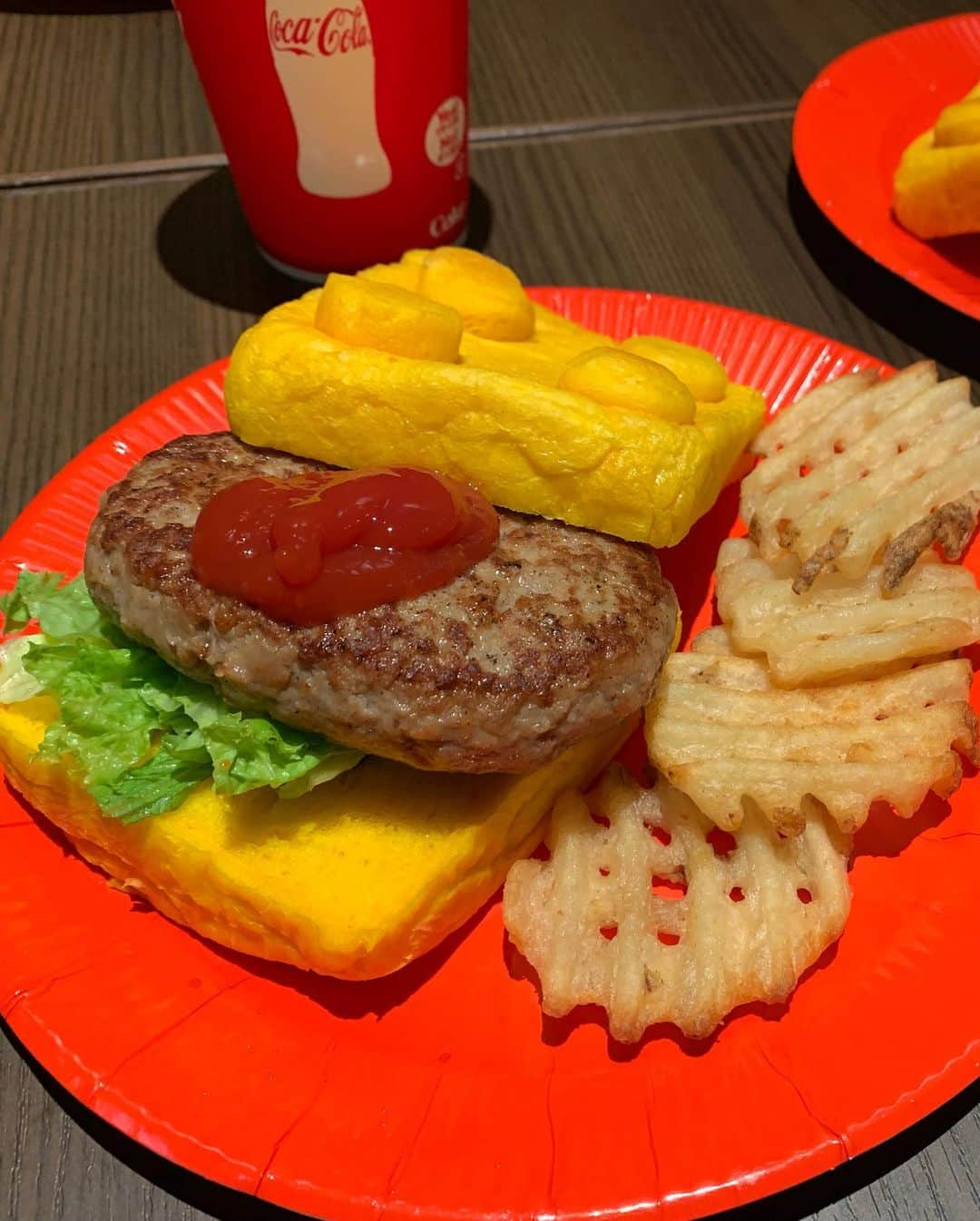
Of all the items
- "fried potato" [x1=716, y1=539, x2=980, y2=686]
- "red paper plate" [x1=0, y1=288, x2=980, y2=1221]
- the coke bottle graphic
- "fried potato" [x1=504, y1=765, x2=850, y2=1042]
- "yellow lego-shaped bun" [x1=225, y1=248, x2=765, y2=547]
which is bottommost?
"red paper plate" [x1=0, y1=288, x2=980, y2=1221]

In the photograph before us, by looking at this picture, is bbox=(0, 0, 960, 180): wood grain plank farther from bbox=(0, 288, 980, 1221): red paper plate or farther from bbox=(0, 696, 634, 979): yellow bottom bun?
bbox=(0, 288, 980, 1221): red paper plate

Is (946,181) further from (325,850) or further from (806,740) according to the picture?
(325,850)

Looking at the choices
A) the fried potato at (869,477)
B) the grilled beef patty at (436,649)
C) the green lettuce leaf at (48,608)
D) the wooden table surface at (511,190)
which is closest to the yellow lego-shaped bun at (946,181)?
the wooden table surface at (511,190)

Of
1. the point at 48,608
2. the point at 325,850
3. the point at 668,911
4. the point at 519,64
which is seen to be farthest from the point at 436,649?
the point at 519,64

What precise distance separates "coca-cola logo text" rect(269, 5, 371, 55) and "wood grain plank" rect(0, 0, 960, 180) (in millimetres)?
1682

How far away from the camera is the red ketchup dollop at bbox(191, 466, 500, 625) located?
5.00 ft

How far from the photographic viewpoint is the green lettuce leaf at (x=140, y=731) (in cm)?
162

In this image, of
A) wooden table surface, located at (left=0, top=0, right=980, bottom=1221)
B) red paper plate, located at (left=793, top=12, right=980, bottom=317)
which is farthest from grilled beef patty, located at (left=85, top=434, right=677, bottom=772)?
red paper plate, located at (left=793, top=12, right=980, bottom=317)

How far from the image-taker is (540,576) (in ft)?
5.49

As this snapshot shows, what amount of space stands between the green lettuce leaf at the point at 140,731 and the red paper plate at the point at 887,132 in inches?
90.1

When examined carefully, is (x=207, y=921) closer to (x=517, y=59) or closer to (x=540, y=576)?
(x=540, y=576)

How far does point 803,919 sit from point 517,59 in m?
3.98

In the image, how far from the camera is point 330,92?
7.82ft

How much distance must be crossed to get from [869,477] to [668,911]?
99 cm
